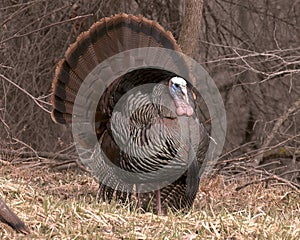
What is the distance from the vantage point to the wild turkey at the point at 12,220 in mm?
3596

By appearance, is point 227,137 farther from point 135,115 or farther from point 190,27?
point 135,115

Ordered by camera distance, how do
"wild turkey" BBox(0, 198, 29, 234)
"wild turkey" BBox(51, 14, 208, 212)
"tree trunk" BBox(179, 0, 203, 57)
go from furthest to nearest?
"tree trunk" BBox(179, 0, 203, 57) → "wild turkey" BBox(51, 14, 208, 212) → "wild turkey" BBox(0, 198, 29, 234)

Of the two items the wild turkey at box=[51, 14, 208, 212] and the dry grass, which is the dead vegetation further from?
the wild turkey at box=[51, 14, 208, 212]

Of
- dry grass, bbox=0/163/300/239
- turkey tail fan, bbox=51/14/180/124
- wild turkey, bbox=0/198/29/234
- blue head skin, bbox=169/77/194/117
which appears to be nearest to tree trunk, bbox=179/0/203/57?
turkey tail fan, bbox=51/14/180/124

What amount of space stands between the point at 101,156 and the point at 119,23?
3.34 feet

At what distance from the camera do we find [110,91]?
17.2 ft

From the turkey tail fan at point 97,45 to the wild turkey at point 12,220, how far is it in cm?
203

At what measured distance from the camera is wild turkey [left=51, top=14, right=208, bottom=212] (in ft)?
15.4

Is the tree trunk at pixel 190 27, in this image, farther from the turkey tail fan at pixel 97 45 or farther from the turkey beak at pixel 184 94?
the turkey beak at pixel 184 94

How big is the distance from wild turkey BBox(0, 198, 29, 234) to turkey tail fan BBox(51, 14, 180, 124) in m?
2.03

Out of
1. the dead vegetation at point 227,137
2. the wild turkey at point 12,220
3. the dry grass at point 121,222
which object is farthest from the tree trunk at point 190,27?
the wild turkey at point 12,220

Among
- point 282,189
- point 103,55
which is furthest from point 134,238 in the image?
point 282,189

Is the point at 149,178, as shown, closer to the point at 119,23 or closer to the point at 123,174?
the point at 123,174

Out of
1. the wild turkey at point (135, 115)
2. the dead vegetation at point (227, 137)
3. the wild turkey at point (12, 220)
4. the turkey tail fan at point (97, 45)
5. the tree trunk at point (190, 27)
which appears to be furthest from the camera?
the tree trunk at point (190, 27)
